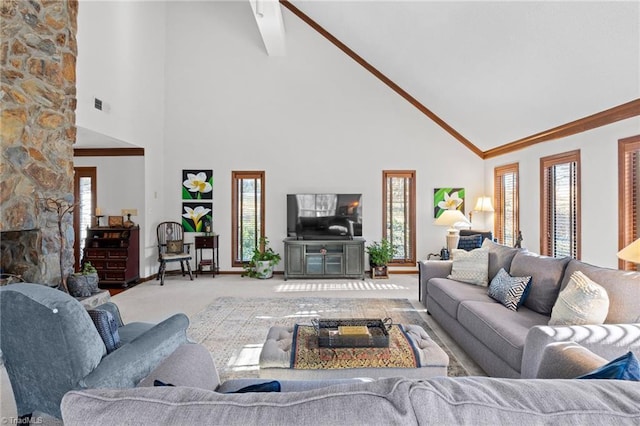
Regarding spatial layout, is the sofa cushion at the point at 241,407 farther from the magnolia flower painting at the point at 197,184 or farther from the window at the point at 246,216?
the magnolia flower painting at the point at 197,184

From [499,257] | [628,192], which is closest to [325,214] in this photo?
[499,257]

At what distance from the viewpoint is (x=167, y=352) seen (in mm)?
2010

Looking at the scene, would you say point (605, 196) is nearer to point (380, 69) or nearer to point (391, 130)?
point (391, 130)

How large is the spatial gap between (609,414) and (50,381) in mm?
2221

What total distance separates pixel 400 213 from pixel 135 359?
5.99 metres

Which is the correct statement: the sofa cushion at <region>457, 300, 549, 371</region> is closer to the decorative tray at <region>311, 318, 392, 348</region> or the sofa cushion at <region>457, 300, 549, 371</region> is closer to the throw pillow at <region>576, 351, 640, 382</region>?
the decorative tray at <region>311, 318, 392, 348</region>

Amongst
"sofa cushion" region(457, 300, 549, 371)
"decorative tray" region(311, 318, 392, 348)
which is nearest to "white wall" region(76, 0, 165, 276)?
"decorative tray" region(311, 318, 392, 348)

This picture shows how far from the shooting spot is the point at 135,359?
182 centimetres

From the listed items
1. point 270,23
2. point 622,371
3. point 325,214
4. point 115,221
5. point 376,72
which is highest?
point 270,23

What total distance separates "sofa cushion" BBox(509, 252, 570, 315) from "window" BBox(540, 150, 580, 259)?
5.72 ft

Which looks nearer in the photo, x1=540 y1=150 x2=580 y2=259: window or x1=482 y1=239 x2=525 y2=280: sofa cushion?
x1=482 y1=239 x2=525 y2=280: sofa cushion

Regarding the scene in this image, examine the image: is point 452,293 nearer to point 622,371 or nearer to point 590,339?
point 590,339

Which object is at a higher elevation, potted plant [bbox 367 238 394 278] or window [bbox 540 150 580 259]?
window [bbox 540 150 580 259]

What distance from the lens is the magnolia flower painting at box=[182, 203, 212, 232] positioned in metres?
7.05
